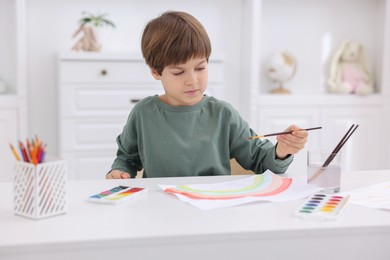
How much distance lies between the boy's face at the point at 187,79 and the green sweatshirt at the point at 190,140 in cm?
7

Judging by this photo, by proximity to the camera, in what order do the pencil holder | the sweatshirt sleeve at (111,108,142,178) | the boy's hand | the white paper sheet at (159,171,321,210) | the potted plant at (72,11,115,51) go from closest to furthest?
the pencil holder < the white paper sheet at (159,171,321,210) < the boy's hand < the sweatshirt sleeve at (111,108,142,178) < the potted plant at (72,11,115,51)

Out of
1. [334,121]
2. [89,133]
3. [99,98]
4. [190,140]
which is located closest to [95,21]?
[99,98]

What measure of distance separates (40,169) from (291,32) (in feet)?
9.68

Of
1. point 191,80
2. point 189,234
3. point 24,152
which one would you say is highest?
point 191,80

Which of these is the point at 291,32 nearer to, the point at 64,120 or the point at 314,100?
the point at 314,100

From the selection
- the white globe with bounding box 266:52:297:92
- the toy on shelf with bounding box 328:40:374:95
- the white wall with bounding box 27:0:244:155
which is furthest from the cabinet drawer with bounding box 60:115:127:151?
the toy on shelf with bounding box 328:40:374:95

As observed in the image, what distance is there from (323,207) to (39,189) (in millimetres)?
487

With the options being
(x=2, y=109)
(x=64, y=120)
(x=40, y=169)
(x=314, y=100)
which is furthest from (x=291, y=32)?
(x=40, y=169)

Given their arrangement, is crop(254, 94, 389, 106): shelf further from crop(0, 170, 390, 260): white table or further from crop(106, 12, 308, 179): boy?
crop(0, 170, 390, 260): white table

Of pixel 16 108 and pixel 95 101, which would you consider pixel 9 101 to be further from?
pixel 95 101

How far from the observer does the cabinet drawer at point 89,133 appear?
2.95 metres

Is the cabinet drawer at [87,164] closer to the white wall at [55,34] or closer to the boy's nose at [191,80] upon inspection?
the white wall at [55,34]

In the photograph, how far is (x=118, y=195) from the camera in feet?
3.33

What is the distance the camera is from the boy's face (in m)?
1.38
